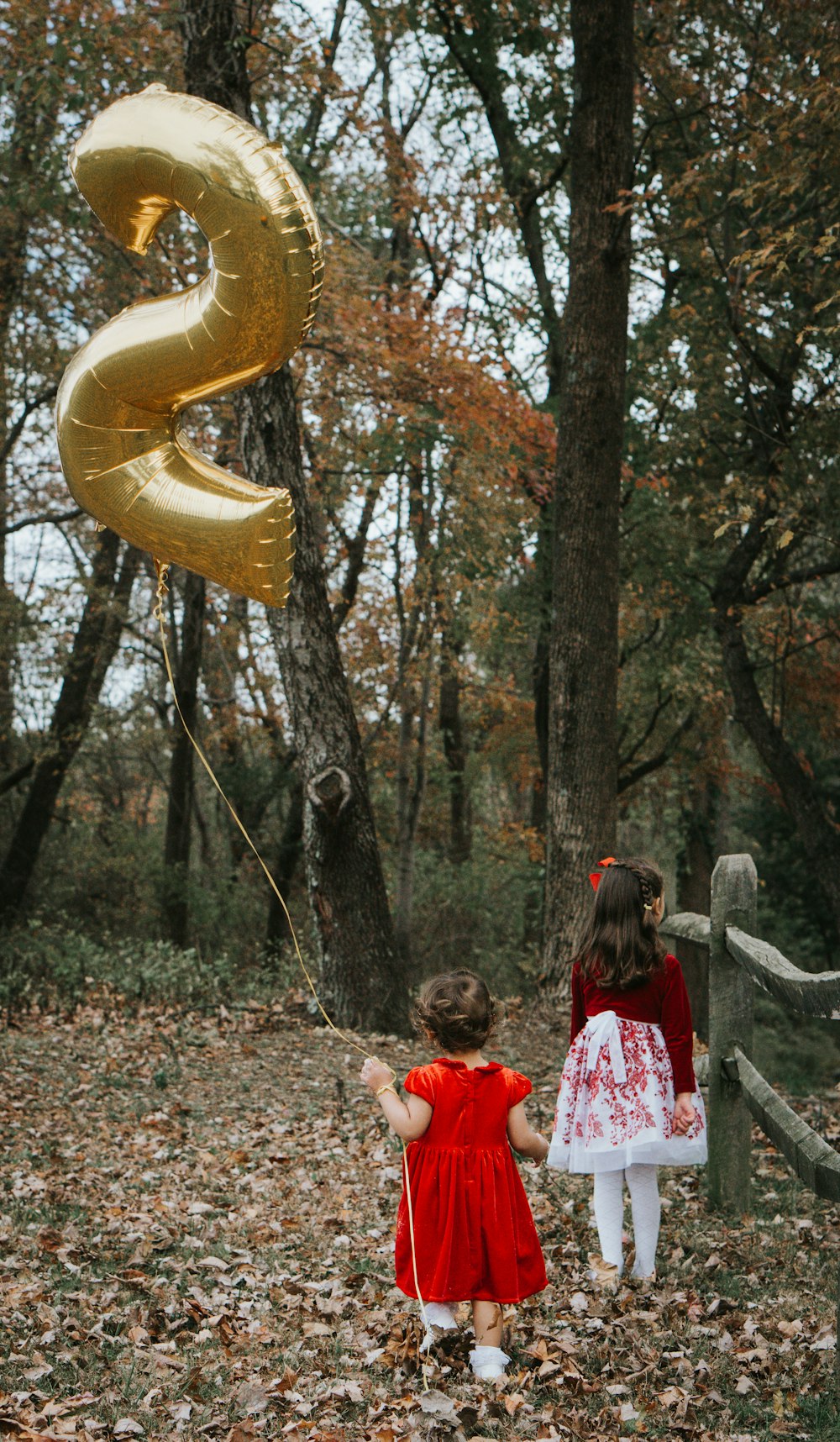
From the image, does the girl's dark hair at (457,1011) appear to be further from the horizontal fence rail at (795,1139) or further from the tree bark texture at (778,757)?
the tree bark texture at (778,757)

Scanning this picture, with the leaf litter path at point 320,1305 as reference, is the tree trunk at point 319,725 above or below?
above

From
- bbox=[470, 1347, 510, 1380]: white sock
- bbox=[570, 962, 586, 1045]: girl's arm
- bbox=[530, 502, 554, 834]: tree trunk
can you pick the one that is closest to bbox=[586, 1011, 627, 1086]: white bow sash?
bbox=[570, 962, 586, 1045]: girl's arm

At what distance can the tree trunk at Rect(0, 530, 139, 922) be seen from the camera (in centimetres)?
1360

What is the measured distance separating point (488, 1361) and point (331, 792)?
5.03 metres

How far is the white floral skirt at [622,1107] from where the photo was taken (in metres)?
3.95

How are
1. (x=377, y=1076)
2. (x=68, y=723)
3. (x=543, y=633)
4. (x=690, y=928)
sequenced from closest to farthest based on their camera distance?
1. (x=377, y=1076)
2. (x=690, y=928)
3. (x=68, y=723)
4. (x=543, y=633)

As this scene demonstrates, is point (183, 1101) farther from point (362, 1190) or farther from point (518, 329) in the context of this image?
point (518, 329)

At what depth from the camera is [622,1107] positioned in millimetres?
3963

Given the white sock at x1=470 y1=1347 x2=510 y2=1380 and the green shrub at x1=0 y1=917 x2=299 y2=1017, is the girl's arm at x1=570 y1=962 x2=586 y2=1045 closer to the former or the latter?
the white sock at x1=470 y1=1347 x2=510 y2=1380

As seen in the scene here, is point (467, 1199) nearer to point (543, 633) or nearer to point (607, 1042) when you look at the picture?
point (607, 1042)

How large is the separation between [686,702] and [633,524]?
3369 mm

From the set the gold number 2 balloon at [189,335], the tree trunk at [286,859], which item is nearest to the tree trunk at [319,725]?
the gold number 2 balloon at [189,335]

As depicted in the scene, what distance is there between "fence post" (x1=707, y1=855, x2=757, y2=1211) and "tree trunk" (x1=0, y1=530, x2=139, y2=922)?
1002 centimetres

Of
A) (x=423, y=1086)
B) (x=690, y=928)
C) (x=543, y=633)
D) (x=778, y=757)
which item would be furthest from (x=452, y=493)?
(x=423, y=1086)
